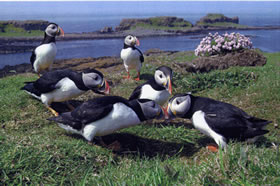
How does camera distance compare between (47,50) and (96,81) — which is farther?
(47,50)

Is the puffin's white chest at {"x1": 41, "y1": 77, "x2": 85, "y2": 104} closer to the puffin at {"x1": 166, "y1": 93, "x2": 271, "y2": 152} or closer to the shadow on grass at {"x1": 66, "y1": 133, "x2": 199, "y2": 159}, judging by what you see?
the shadow on grass at {"x1": 66, "y1": 133, "x2": 199, "y2": 159}

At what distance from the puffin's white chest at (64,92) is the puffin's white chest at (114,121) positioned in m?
1.32

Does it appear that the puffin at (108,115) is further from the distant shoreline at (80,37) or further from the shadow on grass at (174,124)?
the distant shoreline at (80,37)

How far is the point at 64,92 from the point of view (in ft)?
19.6

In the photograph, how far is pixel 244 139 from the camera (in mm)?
4488

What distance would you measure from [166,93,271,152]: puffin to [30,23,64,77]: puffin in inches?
196

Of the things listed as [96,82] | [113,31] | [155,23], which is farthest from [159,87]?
[155,23]

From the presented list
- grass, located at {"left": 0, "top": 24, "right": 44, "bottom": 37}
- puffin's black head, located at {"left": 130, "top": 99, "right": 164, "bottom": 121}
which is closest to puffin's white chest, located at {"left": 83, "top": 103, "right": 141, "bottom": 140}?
puffin's black head, located at {"left": 130, "top": 99, "right": 164, "bottom": 121}

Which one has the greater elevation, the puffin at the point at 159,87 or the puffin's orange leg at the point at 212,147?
the puffin at the point at 159,87

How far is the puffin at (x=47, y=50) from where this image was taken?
8461 millimetres

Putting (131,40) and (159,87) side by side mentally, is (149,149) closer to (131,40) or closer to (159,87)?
(159,87)

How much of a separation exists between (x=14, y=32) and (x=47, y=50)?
59.5 metres

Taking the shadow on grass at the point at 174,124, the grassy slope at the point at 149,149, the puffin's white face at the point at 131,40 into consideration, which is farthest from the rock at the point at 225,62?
the shadow on grass at the point at 174,124

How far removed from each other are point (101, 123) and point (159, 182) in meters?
2.06
